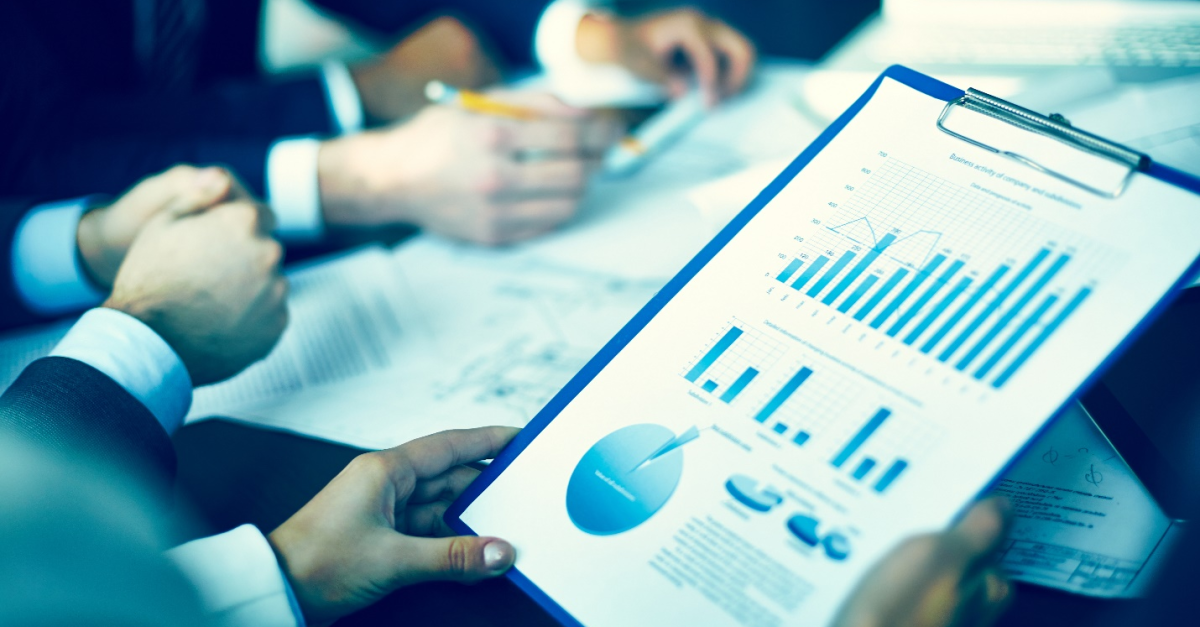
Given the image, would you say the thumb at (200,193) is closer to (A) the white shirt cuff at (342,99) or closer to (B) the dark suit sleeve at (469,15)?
(A) the white shirt cuff at (342,99)

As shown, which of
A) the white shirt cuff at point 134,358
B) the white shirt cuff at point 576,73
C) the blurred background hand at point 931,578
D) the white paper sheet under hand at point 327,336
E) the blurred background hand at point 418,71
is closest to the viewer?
the blurred background hand at point 931,578

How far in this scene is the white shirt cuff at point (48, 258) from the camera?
771 millimetres

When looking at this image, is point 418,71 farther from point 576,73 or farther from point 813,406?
point 813,406

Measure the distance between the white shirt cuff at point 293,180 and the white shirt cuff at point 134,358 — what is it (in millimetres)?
281

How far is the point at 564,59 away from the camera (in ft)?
3.60

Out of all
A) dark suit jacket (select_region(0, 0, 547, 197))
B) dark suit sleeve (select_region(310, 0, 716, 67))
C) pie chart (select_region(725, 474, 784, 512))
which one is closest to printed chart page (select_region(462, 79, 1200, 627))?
pie chart (select_region(725, 474, 784, 512))

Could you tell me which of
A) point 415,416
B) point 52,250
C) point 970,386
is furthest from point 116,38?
point 970,386

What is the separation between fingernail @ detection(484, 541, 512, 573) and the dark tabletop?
0.05 meters

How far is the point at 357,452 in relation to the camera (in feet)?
1.95

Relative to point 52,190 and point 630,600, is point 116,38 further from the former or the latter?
point 630,600

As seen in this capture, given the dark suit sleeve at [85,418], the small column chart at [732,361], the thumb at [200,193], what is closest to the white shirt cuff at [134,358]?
the dark suit sleeve at [85,418]

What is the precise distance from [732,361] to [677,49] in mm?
701

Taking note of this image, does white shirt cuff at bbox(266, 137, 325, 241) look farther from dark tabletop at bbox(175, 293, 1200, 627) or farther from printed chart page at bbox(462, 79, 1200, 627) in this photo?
printed chart page at bbox(462, 79, 1200, 627)

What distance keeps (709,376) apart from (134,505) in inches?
15.2
